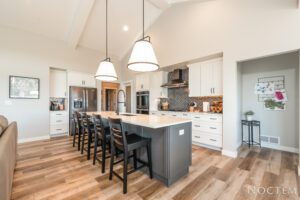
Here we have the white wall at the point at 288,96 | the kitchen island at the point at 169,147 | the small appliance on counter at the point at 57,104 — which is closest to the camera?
the kitchen island at the point at 169,147

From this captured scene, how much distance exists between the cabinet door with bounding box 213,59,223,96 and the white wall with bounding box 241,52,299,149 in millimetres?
923

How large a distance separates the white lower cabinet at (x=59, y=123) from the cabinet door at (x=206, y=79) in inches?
181

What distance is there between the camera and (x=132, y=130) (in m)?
2.73

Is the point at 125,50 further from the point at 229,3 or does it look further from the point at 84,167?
the point at 84,167

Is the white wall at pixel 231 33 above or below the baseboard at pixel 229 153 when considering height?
above

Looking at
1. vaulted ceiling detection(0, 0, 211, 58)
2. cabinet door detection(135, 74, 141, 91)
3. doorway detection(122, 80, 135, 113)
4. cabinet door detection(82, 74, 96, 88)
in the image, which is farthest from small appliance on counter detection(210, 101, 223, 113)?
cabinet door detection(82, 74, 96, 88)

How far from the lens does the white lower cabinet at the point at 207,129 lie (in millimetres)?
3423

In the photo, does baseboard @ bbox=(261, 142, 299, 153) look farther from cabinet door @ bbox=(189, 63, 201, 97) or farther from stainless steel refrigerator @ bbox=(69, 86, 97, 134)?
stainless steel refrigerator @ bbox=(69, 86, 97, 134)

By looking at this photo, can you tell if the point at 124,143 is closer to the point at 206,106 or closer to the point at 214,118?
the point at 214,118

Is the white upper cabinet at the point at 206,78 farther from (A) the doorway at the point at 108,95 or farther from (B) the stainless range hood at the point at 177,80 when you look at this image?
(A) the doorway at the point at 108,95

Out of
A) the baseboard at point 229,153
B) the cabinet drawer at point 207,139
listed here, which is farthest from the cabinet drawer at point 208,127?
the baseboard at point 229,153

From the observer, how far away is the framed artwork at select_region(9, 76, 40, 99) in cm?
405

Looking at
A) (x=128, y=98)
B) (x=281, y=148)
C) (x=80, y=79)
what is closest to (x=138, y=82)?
(x=128, y=98)

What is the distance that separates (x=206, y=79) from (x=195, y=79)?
0.34 metres
